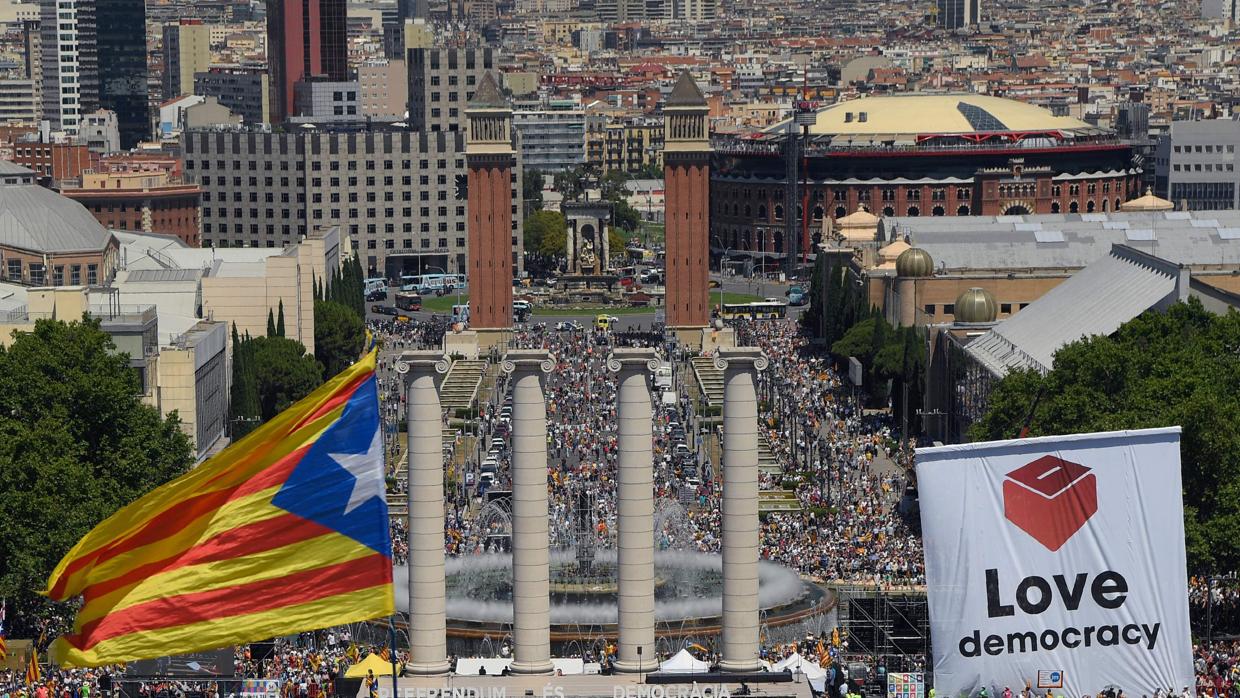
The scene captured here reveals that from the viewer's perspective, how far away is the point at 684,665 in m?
57.2

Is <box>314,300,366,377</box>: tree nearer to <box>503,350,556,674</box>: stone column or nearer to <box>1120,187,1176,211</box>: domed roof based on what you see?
<box>1120,187,1176,211</box>: domed roof

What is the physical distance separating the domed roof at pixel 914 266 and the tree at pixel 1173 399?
134 ft

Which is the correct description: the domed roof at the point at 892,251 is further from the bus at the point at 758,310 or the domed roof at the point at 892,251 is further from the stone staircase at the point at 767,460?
the stone staircase at the point at 767,460

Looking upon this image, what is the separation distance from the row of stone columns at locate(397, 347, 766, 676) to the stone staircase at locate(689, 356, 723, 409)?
59.8 metres

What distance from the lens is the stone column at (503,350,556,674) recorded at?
182ft

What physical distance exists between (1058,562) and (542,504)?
1031cm

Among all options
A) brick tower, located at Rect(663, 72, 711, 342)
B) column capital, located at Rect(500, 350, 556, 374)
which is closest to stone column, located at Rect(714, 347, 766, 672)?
column capital, located at Rect(500, 350, 556, 374)

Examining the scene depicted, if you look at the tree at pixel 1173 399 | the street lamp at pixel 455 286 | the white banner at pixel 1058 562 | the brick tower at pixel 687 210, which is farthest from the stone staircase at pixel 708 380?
the white banner at pixel 1058 562

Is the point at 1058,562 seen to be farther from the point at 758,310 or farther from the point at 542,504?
the point at 758,310

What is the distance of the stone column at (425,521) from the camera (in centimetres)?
5516

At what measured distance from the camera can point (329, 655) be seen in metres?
64.3

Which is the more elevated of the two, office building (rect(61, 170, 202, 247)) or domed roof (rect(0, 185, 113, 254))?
domed roof (rect(0, 185, 113, 254))

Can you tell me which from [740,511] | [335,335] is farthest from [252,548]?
[335,335]

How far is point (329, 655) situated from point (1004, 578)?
19.0 metres
